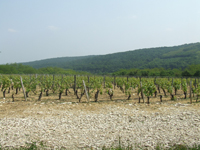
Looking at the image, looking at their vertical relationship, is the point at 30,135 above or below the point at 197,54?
below

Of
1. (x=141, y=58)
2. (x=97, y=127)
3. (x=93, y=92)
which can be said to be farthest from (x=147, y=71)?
(x=97, y=127)

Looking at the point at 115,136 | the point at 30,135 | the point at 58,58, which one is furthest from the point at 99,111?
the point at 58,58

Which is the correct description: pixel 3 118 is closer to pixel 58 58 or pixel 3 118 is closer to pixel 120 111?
pixel 120 111

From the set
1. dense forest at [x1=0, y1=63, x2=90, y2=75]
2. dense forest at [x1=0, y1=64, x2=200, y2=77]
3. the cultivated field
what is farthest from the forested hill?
the cultivated field

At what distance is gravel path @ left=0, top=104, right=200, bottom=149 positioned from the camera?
510 centimetres

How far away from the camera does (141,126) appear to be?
635cm

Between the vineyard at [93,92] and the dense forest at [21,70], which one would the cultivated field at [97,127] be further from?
the dense forest at [21,70]

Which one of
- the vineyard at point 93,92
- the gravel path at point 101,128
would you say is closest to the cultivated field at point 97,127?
the gravel path at point 101,128

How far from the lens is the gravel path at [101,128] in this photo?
5098mm

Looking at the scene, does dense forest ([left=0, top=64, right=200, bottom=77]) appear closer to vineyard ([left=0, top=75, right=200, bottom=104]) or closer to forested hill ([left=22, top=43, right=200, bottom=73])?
forested hill ([left=22, top=43, right=200, bottom=73])

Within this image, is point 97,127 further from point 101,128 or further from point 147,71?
point 147,71

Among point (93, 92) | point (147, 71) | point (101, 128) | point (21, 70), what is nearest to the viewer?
point (101, 128)

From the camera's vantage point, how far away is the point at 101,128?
6238 mm

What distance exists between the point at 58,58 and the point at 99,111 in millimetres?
157440
